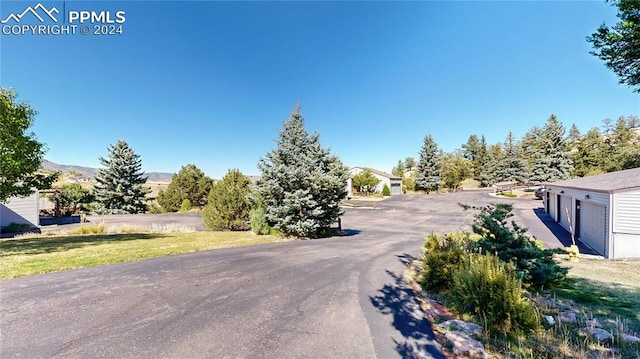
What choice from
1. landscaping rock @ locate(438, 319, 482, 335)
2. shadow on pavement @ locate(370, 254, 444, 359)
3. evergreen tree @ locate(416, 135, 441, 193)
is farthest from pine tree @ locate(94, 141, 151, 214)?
evergreen tree @ locate(416, 135, 441, 193)

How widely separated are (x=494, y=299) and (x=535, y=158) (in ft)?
172

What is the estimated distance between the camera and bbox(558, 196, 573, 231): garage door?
1463 cm

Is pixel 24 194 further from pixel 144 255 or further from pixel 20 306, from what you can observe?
pixel 20 306

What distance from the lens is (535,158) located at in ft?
141

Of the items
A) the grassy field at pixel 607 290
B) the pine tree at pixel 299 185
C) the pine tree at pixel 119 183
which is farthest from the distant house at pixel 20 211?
the grassy field at pixel 607 290

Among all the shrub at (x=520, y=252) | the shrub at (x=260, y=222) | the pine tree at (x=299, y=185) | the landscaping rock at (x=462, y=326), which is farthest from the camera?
the shrub at (x=260, y=222)

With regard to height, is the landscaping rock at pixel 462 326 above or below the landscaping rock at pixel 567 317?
above

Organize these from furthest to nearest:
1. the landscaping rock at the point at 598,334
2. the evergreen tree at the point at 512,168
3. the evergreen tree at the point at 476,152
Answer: the evergreen tree at the point at 476,152 → the evergreen tree at the point at 512,168 → the landscaping rock at the point at 598,334

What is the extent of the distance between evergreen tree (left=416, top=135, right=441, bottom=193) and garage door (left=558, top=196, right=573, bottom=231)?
27.6 metres

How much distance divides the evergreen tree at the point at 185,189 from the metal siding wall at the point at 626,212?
30.1 metres

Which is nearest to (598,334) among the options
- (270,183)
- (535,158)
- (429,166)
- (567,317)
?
(567,317)

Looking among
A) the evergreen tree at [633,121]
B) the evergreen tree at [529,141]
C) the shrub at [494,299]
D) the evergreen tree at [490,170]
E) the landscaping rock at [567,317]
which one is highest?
the evergreen tree at [633,121]

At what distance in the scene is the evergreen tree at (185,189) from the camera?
26922mm

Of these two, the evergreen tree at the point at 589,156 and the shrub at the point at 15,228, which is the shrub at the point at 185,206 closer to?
the shrub at the point at 15,228
